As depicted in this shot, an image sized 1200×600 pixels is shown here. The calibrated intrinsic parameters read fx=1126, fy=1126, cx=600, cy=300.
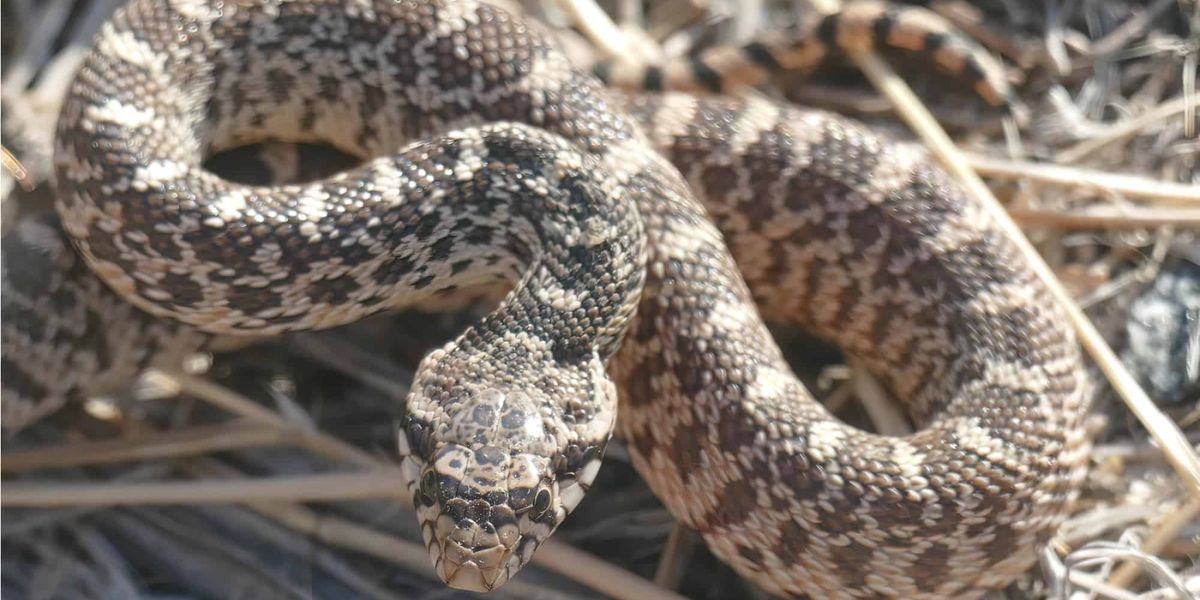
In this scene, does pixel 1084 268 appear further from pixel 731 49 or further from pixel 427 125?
pixel 427 125

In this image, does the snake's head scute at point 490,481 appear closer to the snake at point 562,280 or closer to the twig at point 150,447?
the snake at point 562,280

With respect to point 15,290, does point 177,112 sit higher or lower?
higher

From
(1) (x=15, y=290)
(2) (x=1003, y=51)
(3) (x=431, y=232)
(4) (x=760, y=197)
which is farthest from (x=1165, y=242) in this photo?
(1) (x=15, y=290)

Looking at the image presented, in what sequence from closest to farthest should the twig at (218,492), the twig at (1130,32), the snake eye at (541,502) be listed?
the snake eye at (541,502) → the twig at (218,492) → the twig at (1130,32)

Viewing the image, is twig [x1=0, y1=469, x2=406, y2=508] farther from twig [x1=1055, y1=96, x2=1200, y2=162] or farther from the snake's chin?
twig [x1=1055, y1=96, x2=1200, y2=162]

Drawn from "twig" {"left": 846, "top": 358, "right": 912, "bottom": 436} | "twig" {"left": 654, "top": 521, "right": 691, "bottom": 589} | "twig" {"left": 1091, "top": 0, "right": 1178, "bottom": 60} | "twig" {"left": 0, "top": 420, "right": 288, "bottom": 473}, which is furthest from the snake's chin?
"twig" {"left": 1091, "top": 0, "right": 1178, "bottom": 60}

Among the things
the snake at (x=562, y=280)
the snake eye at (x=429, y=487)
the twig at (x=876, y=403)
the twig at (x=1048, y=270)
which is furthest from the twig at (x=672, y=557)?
the twig at (x=1048, y=270)
